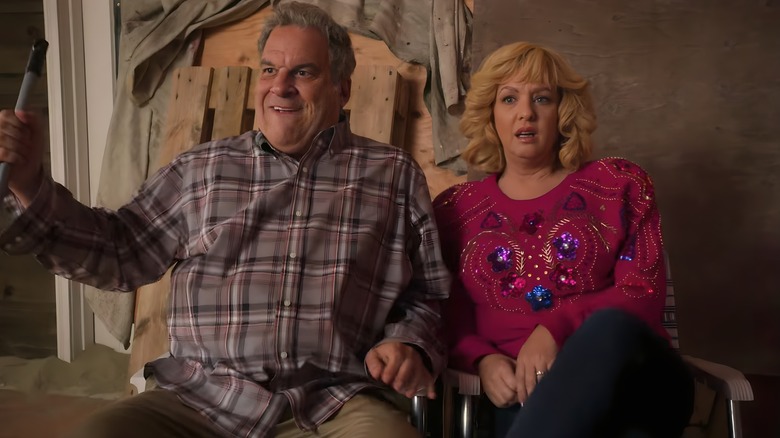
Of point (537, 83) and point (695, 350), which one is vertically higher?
point (537, 83)

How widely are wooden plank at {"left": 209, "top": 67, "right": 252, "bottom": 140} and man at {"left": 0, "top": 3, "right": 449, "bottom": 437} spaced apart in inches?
40.1

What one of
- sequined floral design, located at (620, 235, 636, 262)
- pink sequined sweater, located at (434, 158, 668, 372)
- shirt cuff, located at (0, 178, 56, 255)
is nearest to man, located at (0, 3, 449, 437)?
shirt cuff, located at (0, 178, 56, 255)

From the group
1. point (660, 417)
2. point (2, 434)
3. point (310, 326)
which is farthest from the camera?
point (2, 434)

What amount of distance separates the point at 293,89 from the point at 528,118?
22.5 inches

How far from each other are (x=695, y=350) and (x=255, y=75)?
1837 millimetres

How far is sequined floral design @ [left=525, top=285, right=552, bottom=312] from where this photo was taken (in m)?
Answer: 1.73

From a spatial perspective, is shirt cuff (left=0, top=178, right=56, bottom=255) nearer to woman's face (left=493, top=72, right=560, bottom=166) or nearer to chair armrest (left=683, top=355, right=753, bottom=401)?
woman's face (left=493, top=72, right=560, bottom=166)

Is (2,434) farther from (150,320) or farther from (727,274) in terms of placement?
(727,274)

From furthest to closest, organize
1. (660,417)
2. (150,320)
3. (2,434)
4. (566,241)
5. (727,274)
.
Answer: (150,320)
(2,434)
(727,274)
(566,241)
(660,417)

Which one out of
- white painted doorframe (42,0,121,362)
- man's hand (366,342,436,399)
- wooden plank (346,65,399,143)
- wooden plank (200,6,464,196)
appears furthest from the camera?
white painted doorframe (42,0,121,362)

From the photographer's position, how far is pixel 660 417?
1056mm

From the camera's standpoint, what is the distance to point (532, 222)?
1.78 meters

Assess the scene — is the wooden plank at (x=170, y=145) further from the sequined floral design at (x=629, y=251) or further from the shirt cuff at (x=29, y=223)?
the sequined floral design at (x=629, y=251)

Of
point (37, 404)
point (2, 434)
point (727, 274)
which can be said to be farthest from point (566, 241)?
point (37, 404)
